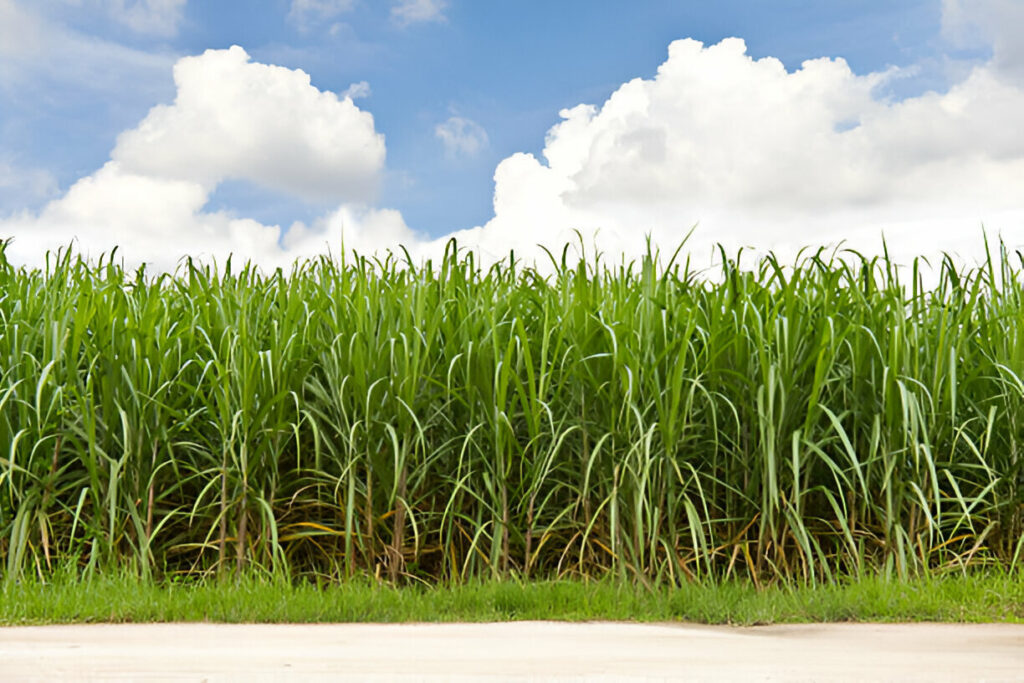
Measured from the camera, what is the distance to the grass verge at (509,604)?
10.4 ft

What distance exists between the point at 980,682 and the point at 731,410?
180cm

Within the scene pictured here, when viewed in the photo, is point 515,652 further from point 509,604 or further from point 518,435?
point 518,435

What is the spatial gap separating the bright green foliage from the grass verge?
24 cm

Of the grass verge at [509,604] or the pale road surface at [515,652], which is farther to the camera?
the grass verge at [509,604]

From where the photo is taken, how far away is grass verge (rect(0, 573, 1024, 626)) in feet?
10.4

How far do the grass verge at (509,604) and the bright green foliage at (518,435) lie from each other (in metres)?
0.24

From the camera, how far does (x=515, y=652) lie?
2572 mm

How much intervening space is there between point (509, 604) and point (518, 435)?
939 millimetres

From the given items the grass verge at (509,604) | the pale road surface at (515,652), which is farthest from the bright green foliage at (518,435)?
the pale road surface at (515,652)

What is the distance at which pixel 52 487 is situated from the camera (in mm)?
3961

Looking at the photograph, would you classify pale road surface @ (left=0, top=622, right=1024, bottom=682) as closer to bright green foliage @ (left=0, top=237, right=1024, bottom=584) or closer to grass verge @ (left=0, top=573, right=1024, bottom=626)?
grass verge @ (left=0, top=573, right=1024, bottom=626)

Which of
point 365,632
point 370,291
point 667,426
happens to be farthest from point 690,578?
point 370,291

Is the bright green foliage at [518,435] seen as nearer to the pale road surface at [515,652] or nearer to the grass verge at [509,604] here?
the grass verge at [509,604]

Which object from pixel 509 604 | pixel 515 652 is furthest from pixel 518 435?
pixel 515 652
